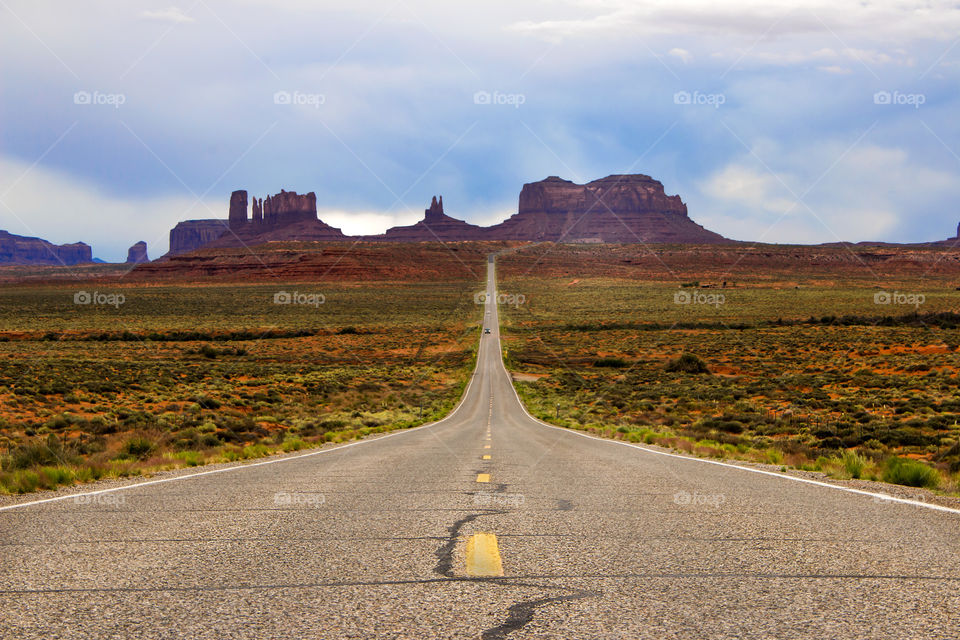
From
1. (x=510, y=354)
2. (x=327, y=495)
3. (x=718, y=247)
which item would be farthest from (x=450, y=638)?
(x=718, y=247)

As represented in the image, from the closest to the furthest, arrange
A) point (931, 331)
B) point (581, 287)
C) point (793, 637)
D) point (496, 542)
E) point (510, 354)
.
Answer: point (793, 637)
point (496, 542)
point (931, 331)
point (510, 354)
point (581, 287)

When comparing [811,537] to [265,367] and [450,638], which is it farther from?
[265,367]

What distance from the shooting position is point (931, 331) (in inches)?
2359

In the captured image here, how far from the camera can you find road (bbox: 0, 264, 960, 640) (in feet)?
12.0

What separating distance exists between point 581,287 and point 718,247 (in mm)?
57207

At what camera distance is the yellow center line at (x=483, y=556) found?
4.58m
